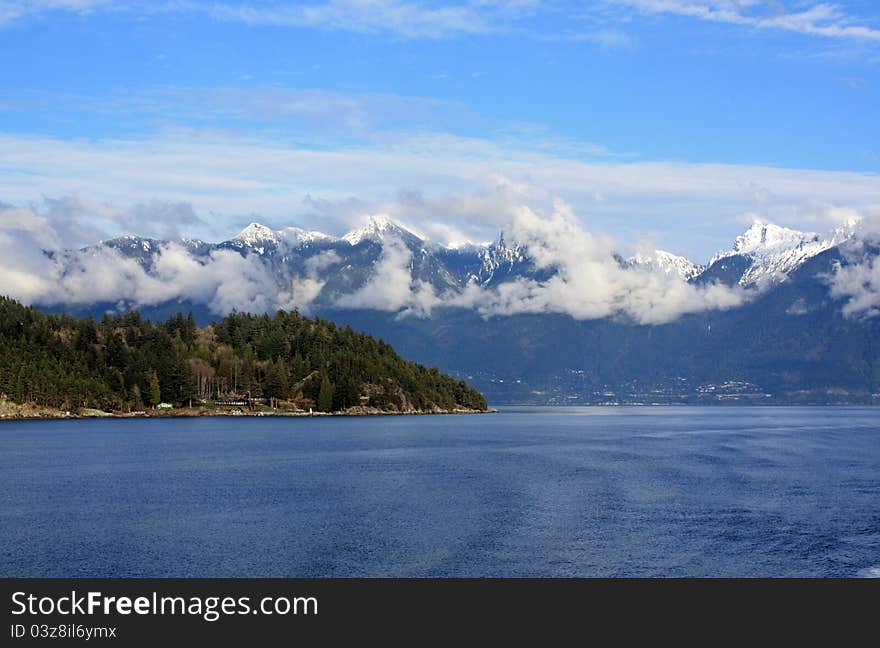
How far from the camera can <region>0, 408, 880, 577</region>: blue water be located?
69.9 metres

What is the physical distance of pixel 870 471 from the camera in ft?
440

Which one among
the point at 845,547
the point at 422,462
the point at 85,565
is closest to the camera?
the point at 85,565

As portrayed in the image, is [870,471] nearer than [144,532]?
No

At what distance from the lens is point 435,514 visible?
9112cm

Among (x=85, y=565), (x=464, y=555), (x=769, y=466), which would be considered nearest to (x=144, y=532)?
(x=85, y=565)

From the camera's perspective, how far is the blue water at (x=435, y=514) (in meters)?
69.9

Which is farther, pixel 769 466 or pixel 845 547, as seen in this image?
pixel 769 466

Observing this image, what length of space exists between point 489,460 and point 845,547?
78.1 m

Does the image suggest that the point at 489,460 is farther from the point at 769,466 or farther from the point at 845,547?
the point at 845,547

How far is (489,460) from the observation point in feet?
492

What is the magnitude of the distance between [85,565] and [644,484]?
229 ft
